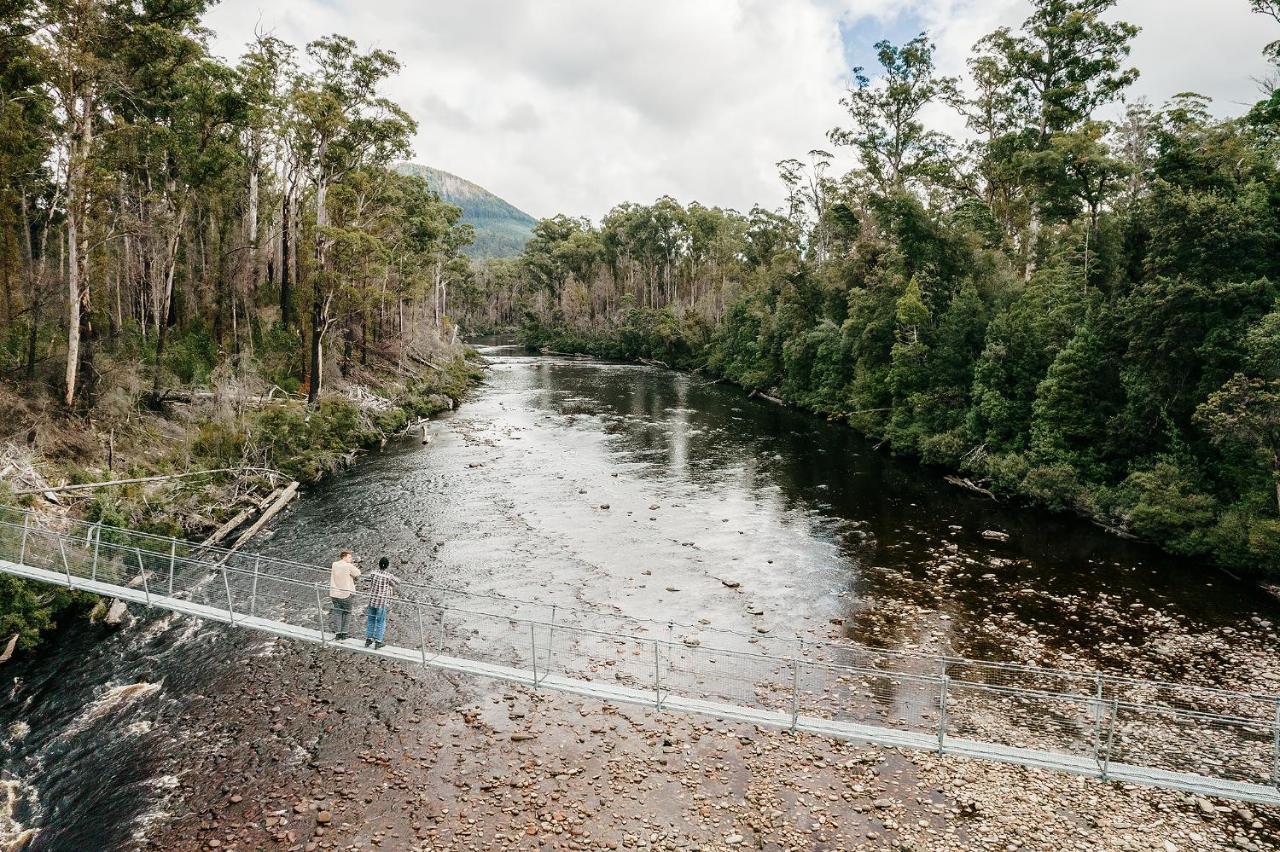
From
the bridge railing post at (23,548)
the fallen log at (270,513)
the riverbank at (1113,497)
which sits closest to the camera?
the bridge railing post at (23,548)

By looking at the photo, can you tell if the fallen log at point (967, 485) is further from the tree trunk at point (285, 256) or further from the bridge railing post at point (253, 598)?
the tree trunk at point (285, 256)

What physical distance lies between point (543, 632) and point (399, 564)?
5.84m

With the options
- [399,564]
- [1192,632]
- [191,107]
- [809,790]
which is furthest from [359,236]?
[1192,632]

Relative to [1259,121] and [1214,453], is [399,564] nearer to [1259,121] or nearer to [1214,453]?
[1214,453]

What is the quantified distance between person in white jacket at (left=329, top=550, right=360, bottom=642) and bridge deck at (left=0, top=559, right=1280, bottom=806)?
26 centimetres

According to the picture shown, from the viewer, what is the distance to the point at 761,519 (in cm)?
2464

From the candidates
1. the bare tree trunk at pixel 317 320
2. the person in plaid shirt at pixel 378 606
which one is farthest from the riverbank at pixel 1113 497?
the bare tree trunk at pixel 317 320

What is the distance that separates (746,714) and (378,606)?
6303 millimetres

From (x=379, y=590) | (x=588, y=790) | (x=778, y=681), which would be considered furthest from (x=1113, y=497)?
(x=379, y=590)

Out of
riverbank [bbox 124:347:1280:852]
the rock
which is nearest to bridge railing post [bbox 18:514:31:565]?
the rock

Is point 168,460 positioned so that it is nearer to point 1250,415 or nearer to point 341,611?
point 341,611

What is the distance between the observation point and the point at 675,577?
1919 cm

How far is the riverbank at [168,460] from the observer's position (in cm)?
1667

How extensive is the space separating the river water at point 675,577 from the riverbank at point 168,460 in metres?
0.99
